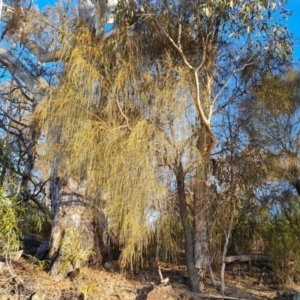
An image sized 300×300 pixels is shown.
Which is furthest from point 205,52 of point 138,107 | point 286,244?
point 286,244

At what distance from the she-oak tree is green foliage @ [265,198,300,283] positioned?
106cm

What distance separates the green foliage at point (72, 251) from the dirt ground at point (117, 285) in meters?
0.16

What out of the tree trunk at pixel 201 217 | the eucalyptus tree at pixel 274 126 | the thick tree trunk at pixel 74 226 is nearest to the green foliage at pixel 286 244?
the eucalyptus tree at pixel 274 126

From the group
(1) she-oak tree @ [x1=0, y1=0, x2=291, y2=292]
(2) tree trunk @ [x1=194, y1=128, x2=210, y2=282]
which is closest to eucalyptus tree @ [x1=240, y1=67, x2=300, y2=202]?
(1) she-oak tree @ [x1=0, y1=0, x2=291, y2=292]

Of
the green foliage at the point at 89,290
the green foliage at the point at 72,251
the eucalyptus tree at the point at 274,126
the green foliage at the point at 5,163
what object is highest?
the eucalyptus tree at the point at 274,126

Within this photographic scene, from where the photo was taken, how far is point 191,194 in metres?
6.36

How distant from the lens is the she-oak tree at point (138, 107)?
5.54m

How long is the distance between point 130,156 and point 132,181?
0.32m

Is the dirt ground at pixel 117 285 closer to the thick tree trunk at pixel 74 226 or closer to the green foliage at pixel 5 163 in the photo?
the thick tree trunk at pixel 74 226

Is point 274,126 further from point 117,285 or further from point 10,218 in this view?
point 10,218

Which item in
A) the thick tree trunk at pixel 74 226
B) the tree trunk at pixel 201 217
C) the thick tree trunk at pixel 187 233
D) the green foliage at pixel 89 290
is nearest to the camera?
the green foliage at pixel 89 290

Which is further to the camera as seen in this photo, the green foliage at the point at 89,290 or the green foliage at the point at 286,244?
the green foliage at the point at 286,244

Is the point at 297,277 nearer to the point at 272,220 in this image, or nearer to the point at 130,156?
the point at 272,220

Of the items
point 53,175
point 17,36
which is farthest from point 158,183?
point 17,36
